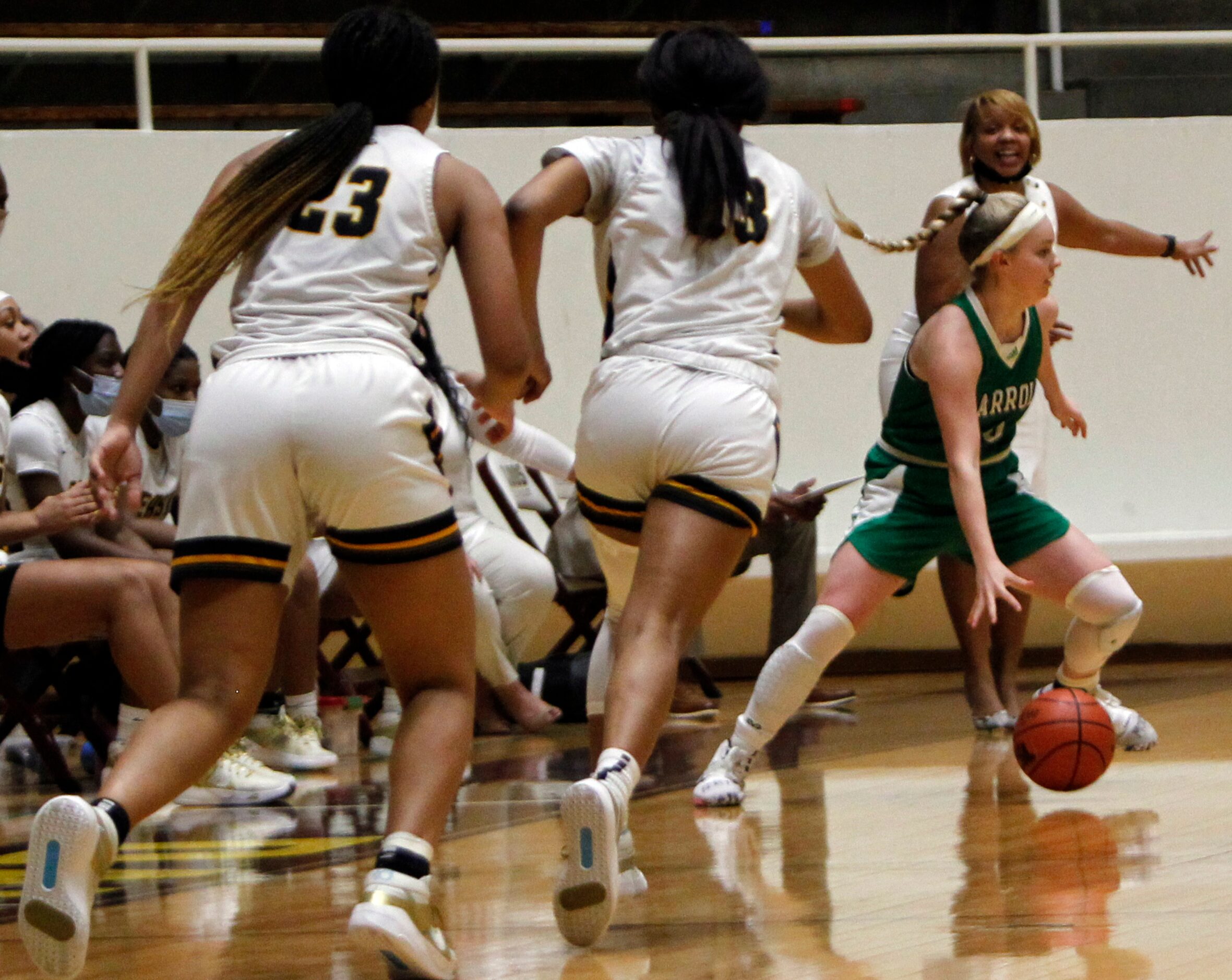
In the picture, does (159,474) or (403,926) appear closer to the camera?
(403,926)

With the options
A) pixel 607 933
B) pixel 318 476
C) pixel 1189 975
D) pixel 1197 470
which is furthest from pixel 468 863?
pixel 1197 470

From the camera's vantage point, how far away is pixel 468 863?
12.0 feet

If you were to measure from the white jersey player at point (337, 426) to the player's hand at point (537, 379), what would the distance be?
251mm

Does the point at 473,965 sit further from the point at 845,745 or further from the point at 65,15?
the point at 65,15

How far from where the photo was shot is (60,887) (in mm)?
2393

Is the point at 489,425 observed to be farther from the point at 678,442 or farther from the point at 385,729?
the point at 385,729

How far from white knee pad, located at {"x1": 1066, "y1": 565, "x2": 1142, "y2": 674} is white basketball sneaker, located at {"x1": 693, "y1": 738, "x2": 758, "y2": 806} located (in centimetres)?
85

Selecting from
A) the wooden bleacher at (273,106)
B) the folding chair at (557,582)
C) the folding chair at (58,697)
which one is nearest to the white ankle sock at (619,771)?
the folding chair at (58,697)

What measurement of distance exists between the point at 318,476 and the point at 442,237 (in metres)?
0.43

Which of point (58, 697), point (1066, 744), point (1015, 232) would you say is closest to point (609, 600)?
point (1066, 744)

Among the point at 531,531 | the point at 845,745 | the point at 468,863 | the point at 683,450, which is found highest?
the point at 683,450

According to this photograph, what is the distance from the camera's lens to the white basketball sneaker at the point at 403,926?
245 cm

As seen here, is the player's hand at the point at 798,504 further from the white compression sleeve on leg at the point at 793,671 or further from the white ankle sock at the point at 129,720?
the white ankle sock at the point at 129,720

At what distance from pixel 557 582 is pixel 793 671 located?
219cm
